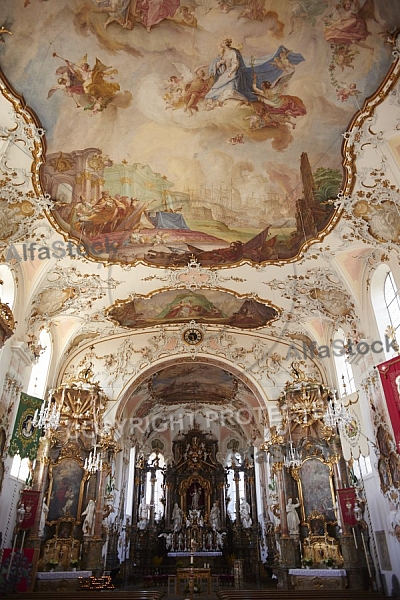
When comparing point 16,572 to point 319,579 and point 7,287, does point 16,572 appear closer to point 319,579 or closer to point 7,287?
point 7,287

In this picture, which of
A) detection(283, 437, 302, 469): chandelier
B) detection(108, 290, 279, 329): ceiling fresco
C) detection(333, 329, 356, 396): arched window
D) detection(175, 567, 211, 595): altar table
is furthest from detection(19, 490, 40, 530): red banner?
detection(333, 329, 356, 396): arched window

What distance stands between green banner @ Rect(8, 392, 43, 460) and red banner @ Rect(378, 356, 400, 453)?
12.0m

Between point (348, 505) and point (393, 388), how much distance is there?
6.17m

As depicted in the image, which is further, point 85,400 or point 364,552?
point 85,400

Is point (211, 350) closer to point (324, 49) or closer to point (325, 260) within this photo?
point (325, 260)

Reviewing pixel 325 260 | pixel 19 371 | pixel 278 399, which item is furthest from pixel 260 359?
pixel 19 371

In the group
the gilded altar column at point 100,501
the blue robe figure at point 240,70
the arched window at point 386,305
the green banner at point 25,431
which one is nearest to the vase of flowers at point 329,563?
the arched window at point 386,305

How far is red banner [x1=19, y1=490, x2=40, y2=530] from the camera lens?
51.7 ft

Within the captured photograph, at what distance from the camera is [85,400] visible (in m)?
20.1

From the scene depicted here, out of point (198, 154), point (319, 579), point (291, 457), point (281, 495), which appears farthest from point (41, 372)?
point (319, 579)

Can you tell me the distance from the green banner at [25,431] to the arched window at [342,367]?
11986 millimetres

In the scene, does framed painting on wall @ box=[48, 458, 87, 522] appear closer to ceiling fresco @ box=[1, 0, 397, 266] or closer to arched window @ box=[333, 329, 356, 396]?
ceiling fresco @ box=[1, 0, 397, 266]

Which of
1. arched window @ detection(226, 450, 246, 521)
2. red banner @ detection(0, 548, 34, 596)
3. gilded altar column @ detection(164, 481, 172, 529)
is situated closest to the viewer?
red banner @ detection(0, 548, 34, 596)

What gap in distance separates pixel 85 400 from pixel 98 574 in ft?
22.7
